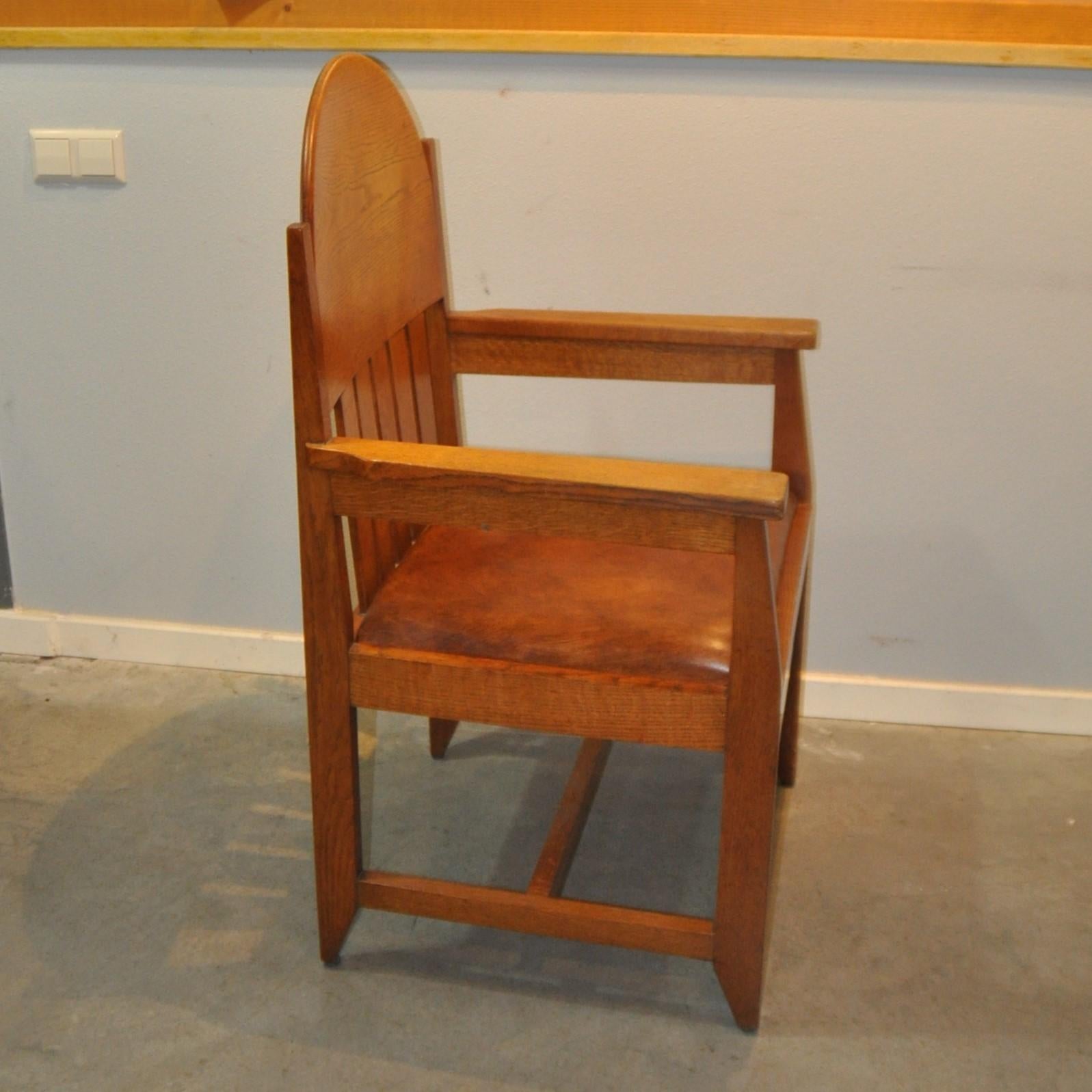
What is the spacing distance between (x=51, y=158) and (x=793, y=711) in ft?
4.40

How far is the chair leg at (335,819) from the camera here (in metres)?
1.29

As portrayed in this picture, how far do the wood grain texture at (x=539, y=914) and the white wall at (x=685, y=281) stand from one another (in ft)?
2.35

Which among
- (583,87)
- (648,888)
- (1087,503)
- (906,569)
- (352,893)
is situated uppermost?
(583,87)

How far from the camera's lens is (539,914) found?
1.32 metres

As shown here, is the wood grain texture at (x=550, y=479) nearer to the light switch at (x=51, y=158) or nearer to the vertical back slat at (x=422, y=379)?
the vertical back slat at (x=422, y=379)

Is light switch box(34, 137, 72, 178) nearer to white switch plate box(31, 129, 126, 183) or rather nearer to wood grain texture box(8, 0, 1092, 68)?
white switch plate box(31, 129, 126, 183)

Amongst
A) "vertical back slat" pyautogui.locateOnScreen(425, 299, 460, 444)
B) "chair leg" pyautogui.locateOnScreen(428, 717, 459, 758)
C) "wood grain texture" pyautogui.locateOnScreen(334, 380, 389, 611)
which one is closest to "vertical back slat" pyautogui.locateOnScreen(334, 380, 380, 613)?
"wood grain texture" pyautogui.locateOnScreen(334, 380, 389, 611)

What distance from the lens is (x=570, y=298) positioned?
5.78ft

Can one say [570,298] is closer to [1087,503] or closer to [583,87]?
[583,87]

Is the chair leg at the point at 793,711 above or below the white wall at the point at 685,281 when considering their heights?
below

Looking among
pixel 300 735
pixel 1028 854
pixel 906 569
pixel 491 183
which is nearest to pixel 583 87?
pixel 491 183

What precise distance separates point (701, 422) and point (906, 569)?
0.38 m

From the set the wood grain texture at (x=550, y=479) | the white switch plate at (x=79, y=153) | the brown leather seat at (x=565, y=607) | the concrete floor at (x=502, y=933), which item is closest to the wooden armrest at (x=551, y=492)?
the wood grain texture at (x=550, y=479)

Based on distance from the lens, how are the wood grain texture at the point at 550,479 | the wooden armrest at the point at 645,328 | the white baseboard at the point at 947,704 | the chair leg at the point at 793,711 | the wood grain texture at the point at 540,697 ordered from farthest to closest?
the white baseboard at the point at 947,704 < the chair leg at the point at 793,711 < the wooden armrest at the point at 645,328 < the wood grain texture at the point at 540,697 < the wood grain texture at the point at 550,479
